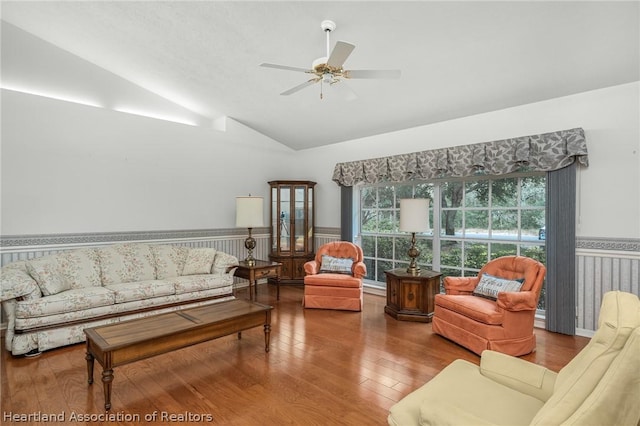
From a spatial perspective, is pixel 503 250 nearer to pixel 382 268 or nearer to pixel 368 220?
pixel 382 268

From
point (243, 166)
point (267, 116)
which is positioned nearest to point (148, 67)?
point (267, 116)

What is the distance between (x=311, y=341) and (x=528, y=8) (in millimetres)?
3398

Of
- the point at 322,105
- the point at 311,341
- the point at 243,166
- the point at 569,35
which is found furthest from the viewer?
the point at 243,166

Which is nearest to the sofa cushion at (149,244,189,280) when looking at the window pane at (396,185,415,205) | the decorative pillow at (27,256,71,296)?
the decorative pillow at (27,256,71,296)

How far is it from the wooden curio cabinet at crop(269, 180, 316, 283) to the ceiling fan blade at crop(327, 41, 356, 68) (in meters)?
3.56

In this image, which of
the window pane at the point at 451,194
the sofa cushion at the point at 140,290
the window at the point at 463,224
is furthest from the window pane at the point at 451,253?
the sofa cushion at the point at 140,290

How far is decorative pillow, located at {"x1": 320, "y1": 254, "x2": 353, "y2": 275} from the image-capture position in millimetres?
4812

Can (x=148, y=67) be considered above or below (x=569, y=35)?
above

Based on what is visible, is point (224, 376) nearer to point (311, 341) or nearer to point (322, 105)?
point (311, 341)

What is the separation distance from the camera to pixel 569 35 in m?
2.68

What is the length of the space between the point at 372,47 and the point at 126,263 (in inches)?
151

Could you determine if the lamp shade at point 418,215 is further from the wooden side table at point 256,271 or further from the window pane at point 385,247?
the wooden side table at point 256,271

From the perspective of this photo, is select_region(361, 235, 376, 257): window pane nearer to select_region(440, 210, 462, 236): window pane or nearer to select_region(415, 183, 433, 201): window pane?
select_region(415, 183, 433, 201): window pane

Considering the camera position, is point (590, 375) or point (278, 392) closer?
point (590, 375)
